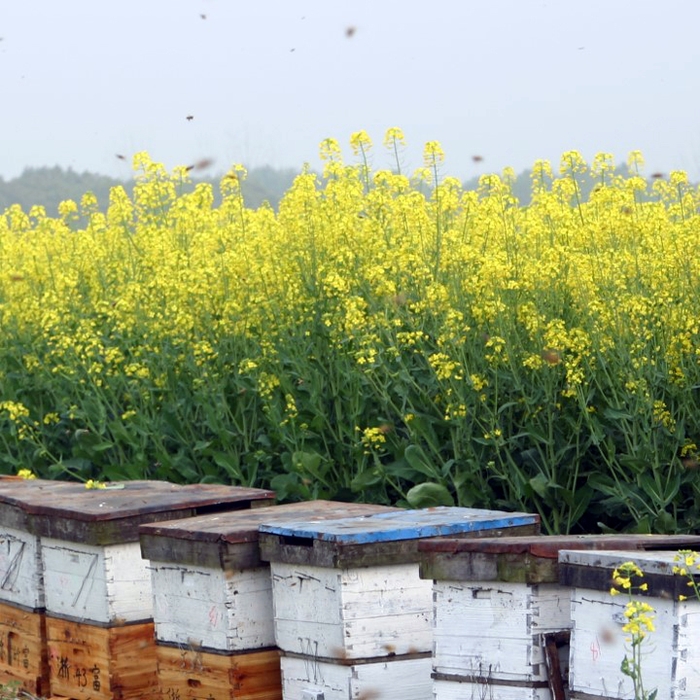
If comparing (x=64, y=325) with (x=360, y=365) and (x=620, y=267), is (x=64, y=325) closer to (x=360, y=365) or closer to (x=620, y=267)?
(x=360, y=365)

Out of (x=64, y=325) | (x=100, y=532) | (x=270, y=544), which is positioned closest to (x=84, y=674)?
(x=100, y=532)

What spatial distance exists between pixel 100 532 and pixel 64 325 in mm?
3597

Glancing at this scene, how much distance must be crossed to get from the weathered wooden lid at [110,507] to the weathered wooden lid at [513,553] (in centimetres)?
137

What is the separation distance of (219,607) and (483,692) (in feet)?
3.27

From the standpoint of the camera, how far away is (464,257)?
6.25m

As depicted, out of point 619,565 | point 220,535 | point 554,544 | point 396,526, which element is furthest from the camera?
point 220,535

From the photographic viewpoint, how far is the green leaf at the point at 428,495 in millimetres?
5953

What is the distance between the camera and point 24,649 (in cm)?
533

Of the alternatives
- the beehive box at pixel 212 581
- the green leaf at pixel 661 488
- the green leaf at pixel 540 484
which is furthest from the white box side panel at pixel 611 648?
the green leaf at pixel 540 484

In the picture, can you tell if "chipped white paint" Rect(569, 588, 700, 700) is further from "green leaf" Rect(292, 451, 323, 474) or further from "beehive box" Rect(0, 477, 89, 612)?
"green leaf" Rect(292, 451, 323, 474)

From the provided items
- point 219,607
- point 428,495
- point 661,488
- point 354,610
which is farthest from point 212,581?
point 661,488

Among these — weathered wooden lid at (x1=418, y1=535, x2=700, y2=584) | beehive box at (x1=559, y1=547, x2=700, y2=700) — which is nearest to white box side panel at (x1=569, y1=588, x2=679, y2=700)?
beehive box at (x1=559, y1=547, x2=700, y2=700)

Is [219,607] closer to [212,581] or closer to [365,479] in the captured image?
[212,581]

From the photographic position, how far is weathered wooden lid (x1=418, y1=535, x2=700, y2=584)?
11.8 feet
